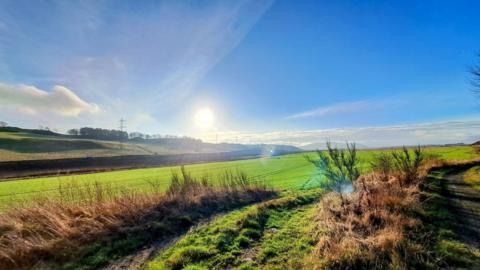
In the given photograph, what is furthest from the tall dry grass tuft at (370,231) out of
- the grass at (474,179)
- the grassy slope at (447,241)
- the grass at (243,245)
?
the grass at (474,179)

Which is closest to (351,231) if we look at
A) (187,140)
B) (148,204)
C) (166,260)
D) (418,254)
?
(418,254)

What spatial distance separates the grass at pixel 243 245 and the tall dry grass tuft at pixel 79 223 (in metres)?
1.54

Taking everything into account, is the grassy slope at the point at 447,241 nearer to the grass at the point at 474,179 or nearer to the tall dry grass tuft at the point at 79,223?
the tall dry grass tuft at the point at 79,223

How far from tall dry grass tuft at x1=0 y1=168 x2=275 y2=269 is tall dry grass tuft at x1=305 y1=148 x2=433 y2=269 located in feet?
18.3

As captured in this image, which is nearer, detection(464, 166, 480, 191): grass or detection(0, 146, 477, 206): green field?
detection(464, 166, 480, 191): grass

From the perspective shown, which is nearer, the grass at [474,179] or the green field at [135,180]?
the grass at [474,179]

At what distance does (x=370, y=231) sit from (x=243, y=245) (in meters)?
3.79

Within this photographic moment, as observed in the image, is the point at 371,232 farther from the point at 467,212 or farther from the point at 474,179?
the point at 474,179

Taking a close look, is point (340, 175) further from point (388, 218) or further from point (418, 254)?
point (418, 254)

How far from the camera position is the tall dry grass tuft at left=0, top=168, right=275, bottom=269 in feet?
20.6

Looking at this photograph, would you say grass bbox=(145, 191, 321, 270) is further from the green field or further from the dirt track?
the green field

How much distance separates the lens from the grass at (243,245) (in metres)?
6.26

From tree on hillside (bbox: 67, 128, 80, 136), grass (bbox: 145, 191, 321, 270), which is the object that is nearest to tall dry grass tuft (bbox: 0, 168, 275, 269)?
grass (bbox: 145, 191, 321, 270)

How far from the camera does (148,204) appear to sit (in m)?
10.4
